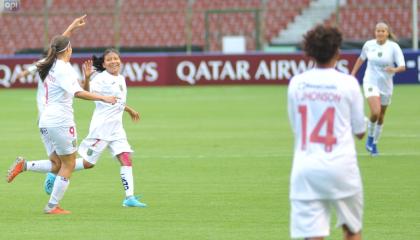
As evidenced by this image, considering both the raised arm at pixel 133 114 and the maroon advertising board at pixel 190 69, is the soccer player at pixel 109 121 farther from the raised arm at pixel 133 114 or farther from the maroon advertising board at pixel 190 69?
the maroon advertising board at pixel 190 69

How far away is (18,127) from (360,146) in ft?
28.2

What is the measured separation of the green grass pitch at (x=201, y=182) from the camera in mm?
11172

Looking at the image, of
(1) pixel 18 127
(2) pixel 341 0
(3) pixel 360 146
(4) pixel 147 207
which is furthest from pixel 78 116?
(2) pixel 341 0

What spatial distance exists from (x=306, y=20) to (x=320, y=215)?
35806mm

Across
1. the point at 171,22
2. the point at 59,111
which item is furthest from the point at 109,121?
the point at 171,22

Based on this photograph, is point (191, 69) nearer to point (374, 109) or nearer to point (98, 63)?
point (98, 63)

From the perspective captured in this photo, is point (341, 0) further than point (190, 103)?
Yes

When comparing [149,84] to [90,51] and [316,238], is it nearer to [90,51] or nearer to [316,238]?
[90,51]

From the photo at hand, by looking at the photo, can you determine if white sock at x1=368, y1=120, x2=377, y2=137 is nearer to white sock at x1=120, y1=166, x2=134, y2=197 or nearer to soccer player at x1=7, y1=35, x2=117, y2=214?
white sock at x1=120, y1=166, x2=134, y2=197

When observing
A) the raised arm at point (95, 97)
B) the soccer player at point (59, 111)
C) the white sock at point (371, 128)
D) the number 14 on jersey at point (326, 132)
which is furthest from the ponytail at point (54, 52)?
the white sock at point (371, 128)

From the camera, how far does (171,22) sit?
44.4m

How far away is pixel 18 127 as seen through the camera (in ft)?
80.7

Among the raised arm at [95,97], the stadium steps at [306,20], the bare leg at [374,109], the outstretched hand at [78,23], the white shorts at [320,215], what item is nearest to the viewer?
the white shorts at [320,215]

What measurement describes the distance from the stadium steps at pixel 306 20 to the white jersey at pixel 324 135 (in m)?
34.7
